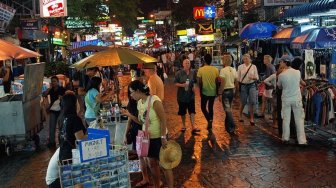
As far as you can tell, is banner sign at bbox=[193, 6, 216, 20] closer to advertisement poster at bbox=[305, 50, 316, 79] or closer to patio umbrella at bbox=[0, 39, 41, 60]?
patio umbrella at bbox=[0, 39, 41, 60]

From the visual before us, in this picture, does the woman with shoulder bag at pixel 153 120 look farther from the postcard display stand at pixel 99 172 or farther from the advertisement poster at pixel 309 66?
the advertisement poster at pixel 309 66

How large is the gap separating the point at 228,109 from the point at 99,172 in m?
6.65

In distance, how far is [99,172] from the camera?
16.3 feet

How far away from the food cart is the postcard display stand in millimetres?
5131

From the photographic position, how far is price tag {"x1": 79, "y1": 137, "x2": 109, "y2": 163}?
4820mm

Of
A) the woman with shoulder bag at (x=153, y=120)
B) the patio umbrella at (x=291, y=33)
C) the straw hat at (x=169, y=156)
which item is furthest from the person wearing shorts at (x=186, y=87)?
the straw hat at (x=169, y=156)

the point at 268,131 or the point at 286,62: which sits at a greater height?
the point at 286,62

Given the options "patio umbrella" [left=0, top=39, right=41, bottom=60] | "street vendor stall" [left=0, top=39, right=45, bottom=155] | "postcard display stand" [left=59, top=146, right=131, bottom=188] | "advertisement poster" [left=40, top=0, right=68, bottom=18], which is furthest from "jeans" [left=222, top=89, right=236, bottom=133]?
"advertisement poster" [left=40, top=0, right=68, bottom=18]

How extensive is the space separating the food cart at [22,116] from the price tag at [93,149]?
5.31 meters

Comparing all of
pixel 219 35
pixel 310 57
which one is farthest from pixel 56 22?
pixel 310 57

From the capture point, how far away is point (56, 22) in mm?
32562

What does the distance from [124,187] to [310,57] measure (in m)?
7.13

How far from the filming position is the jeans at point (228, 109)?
11062 millimetres

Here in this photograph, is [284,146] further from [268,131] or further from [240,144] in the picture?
[268,131]
